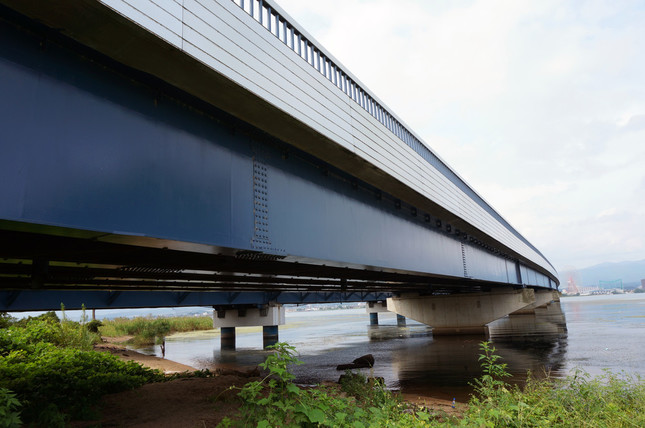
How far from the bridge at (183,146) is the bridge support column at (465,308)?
2615cm

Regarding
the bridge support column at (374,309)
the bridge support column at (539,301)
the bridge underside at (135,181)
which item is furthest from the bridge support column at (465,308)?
the bridge support column at (539,301)

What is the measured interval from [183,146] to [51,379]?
7.06 metres

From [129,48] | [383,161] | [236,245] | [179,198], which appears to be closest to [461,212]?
[383,161]

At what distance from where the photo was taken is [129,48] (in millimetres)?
4656

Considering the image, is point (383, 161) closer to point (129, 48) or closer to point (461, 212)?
point (129, 48)

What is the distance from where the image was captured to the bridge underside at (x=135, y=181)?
4.02 meters

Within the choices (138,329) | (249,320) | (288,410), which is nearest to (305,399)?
(288,410)

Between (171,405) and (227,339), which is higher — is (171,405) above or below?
above

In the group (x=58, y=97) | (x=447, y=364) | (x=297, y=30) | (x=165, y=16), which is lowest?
(x=447, y=364)

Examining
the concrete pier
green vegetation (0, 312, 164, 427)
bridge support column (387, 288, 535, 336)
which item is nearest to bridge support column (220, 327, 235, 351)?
bridge support column (387, 288, 535, 336)

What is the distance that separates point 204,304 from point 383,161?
18169 millimetres

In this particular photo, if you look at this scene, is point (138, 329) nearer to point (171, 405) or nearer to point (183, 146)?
point (171, 405)

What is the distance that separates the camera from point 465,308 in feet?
114

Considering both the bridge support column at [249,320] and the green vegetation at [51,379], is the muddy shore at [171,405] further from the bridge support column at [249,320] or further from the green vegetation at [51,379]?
the bridge support column at [249,320]
